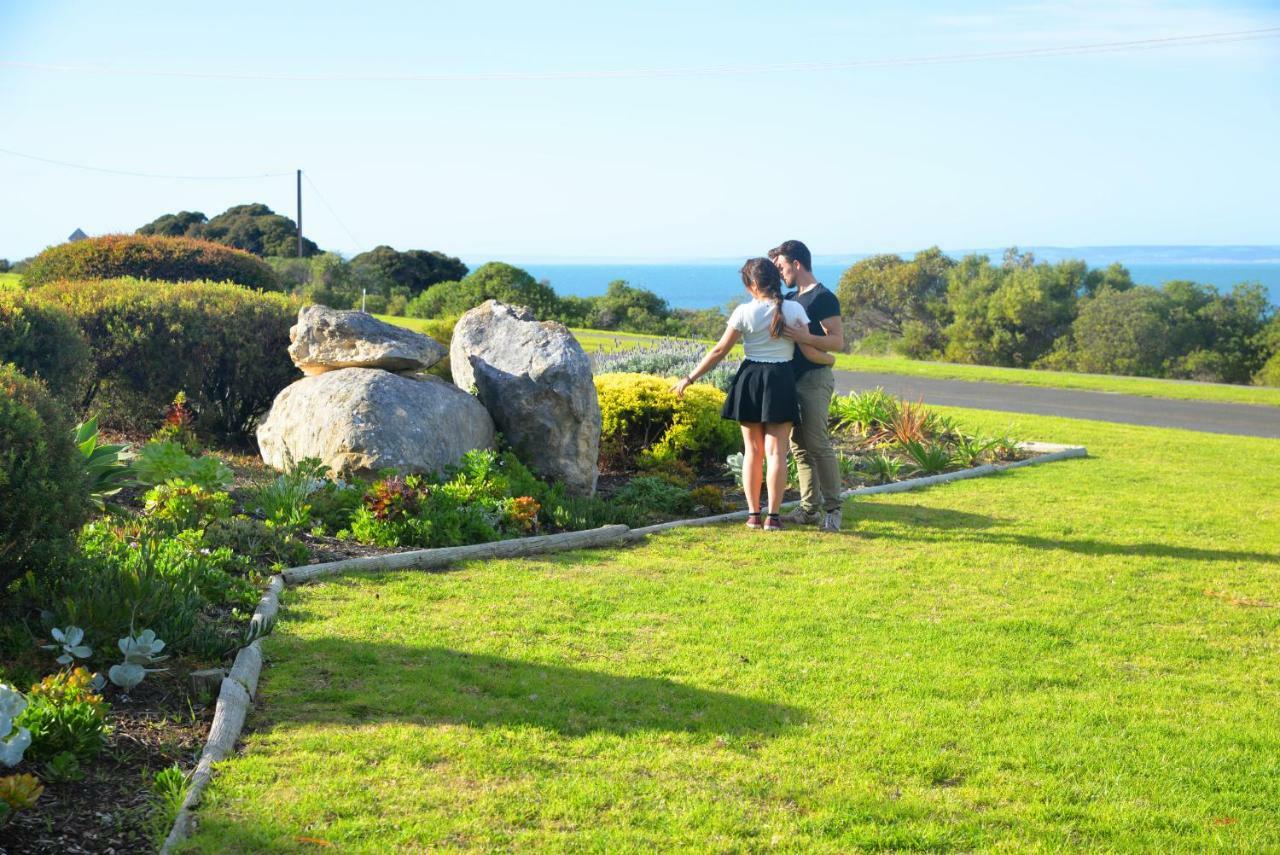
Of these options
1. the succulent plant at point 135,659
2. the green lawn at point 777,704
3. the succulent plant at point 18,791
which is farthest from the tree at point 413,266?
the succulent plant at point 18,791

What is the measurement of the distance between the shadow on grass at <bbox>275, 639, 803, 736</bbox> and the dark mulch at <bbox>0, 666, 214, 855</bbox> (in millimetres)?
382

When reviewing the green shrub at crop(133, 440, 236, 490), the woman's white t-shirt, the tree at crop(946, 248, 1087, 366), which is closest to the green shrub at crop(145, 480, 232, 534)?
the green shrub at crop(133, 440, 236, 490)

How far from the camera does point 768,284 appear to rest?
8.55m

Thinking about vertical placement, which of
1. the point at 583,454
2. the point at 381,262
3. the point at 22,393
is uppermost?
the point at 381,262

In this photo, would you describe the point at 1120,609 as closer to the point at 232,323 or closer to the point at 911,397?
the point at 232,323

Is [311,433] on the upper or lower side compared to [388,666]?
upper

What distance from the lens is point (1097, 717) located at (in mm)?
5043

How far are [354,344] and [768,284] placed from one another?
3.50m

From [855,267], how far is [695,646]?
4573 centimetres

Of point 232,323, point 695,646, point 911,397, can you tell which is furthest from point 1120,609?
point 911,397

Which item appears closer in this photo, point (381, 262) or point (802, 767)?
point (802, 767)

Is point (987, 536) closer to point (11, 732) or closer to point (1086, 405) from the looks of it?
point (11, 732)

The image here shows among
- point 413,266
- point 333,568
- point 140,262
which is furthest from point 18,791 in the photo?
point 413,266

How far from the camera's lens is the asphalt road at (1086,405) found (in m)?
18.2
